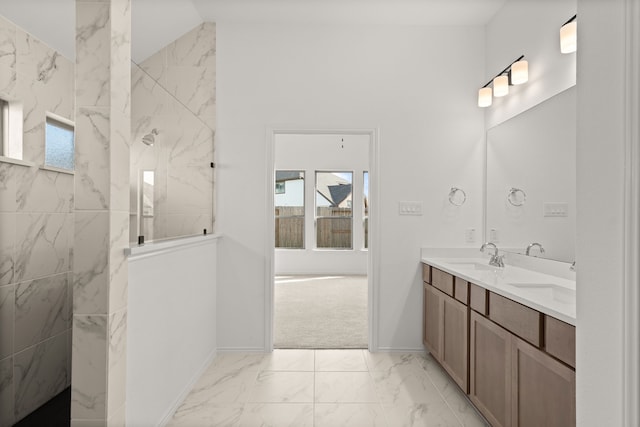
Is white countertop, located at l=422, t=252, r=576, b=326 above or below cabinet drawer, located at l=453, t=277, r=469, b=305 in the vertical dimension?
above

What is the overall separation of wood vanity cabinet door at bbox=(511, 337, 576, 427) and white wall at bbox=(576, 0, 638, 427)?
0.93m

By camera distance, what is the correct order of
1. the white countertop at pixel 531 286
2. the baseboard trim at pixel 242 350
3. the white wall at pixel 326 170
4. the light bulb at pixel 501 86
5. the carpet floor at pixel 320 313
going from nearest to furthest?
the white countertop at pixel 531 286, the light bulb at pixel 501 86, the baseboard trim at pixel 242 350, the carpet floor at pixel 320 313, the white wall at pixel 326 170

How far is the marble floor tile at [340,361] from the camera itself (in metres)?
3.02

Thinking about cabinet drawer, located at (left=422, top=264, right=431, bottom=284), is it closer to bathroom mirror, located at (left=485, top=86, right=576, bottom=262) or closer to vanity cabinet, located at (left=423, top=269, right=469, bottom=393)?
vanity cabinet, located at (left=423, top=269, right=469, bottom=393)

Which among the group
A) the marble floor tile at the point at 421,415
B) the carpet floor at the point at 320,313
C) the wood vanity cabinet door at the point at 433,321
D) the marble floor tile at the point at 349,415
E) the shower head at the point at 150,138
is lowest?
the marble floor tile at the point at 349,415

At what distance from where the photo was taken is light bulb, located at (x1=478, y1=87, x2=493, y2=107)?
3234 mm

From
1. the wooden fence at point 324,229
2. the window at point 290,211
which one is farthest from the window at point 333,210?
the window at point 290,211

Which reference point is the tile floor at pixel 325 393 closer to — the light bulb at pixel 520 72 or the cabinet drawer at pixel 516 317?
the cabinet drawer at pixel 516 317

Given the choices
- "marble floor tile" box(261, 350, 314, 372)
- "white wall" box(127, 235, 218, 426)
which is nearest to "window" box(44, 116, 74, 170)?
"white wall" box(127, 235, 218, 426)

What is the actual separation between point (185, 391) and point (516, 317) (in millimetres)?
2094

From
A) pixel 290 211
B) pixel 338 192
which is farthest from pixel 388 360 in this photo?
pixel 290 211

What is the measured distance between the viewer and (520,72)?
9.08 feet

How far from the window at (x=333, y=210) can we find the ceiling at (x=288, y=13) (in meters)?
4.48

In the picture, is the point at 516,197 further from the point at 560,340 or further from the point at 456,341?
Answer: the point at 560,340
